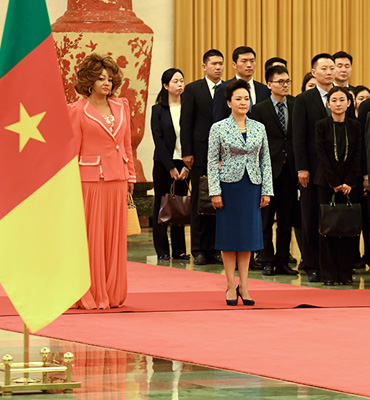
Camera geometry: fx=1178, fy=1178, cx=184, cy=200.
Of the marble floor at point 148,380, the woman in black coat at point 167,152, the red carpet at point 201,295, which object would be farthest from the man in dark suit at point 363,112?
the marble floor at point 148,380

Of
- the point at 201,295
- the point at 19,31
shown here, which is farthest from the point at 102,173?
the point at 19,31

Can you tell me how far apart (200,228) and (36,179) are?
202 inches

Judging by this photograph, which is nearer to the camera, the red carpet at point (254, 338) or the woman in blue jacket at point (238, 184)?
the red carpet at point (254, 338)

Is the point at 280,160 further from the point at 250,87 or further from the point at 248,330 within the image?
the point at 248,330

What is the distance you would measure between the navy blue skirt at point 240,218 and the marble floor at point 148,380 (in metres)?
1.63

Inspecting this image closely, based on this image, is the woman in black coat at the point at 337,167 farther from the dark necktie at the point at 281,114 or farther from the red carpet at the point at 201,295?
the dark necktie at the point at 281,114

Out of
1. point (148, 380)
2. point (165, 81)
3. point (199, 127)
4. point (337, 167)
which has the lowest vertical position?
point (148, 380)

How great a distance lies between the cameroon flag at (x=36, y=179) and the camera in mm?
4945

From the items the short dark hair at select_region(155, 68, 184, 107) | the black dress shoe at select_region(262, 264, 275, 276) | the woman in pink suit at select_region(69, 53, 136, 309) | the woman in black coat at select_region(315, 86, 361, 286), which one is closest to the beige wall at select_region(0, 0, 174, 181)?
the short dark hair at select_region(155, 68, 184, 107)

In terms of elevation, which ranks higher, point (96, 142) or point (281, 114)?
point (281, 114)

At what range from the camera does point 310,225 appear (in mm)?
9078

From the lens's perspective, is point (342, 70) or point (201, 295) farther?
point (342, 70)

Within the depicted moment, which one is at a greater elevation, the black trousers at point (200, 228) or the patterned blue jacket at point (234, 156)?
the patterned blue jacket at point (234, 156)

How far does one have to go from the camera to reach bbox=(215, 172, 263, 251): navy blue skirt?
7504mm
